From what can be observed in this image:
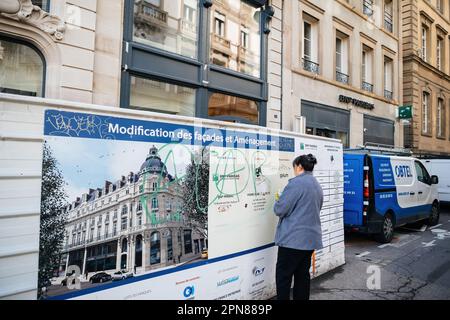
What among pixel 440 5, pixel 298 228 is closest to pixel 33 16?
pixel 298 228

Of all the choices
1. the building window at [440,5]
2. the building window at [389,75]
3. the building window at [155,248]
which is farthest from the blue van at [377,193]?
the building window at [440,5]

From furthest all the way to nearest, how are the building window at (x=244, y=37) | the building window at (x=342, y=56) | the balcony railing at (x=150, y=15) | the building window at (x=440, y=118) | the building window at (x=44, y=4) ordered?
the building window at (x=440, y=118) < the building window at (x=342, y=56) < the building window at (x=244, y=37) < the balcony railing at (x=150, y=15) < the building window at (x=44, y=4)

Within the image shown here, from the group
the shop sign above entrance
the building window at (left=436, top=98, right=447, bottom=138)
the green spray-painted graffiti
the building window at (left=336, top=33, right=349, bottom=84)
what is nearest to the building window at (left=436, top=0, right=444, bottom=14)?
the building window at (left=436, top=98, right=447, bottom=138)

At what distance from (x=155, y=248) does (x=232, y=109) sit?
7.13 meters

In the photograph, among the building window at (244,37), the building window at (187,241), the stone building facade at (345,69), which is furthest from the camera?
the stone building facade at (345,69)

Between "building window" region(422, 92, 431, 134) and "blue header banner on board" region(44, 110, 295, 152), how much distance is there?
71.5 ft

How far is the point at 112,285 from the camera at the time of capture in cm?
257

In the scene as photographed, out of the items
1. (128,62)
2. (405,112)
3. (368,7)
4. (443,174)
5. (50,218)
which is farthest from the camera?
(405,112)

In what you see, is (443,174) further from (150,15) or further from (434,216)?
(150,15)

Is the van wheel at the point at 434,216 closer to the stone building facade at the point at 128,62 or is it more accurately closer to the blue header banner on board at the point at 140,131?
the stone building facade at the point at 128,62

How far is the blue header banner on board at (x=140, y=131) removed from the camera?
2318 millimetres

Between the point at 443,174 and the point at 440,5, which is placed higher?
the point at 440,5

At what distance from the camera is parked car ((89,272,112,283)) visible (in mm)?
2475

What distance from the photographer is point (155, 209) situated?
2883 mm
